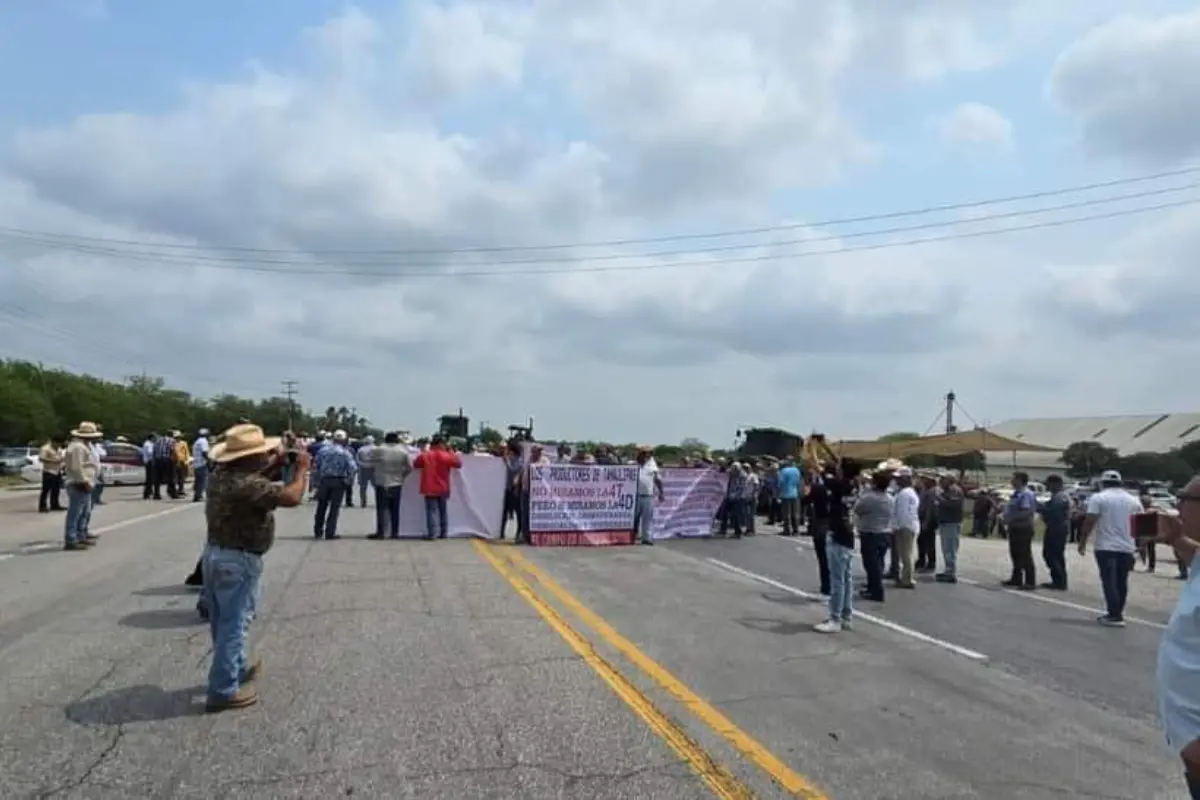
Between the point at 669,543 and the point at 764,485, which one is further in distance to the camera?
the point at 764,485

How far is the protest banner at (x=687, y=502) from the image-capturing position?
67.4 feet

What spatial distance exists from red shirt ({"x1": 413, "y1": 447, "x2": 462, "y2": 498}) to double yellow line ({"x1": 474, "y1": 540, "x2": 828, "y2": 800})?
6.03 metres

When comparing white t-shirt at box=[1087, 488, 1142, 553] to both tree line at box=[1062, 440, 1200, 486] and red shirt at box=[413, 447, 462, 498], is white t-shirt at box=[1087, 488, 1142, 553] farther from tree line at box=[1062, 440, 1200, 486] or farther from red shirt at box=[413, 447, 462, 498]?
tree line at box=[1062, 440, 1200, 486]

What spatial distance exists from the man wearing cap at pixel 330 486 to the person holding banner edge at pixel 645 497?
5.39 metres

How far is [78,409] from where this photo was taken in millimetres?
81000

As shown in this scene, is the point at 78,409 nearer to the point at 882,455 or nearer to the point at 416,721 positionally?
the point at 882,455

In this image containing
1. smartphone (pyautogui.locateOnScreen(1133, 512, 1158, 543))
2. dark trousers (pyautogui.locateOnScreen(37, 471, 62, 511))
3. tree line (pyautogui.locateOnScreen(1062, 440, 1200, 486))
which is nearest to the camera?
smartphone (pyautogui.locateOnScreen(1133, 512, 1158, 543))

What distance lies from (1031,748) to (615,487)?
13059 millimetres

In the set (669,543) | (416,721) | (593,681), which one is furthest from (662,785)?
(669,543)

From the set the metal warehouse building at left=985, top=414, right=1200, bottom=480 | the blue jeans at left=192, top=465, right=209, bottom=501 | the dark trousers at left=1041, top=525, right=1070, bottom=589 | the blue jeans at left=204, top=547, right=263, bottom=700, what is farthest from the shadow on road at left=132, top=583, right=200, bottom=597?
the metal warehouse building at left=985, top=414, right=1200, bottom=480

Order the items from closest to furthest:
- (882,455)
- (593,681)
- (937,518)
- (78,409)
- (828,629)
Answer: (593,681)
(828,629)
(937,518)
(882,455)
(78,409)

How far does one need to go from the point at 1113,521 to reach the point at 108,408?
287 feet

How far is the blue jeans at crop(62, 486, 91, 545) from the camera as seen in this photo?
1455cm

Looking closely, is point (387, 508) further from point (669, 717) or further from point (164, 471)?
Result: point (164, 471)
